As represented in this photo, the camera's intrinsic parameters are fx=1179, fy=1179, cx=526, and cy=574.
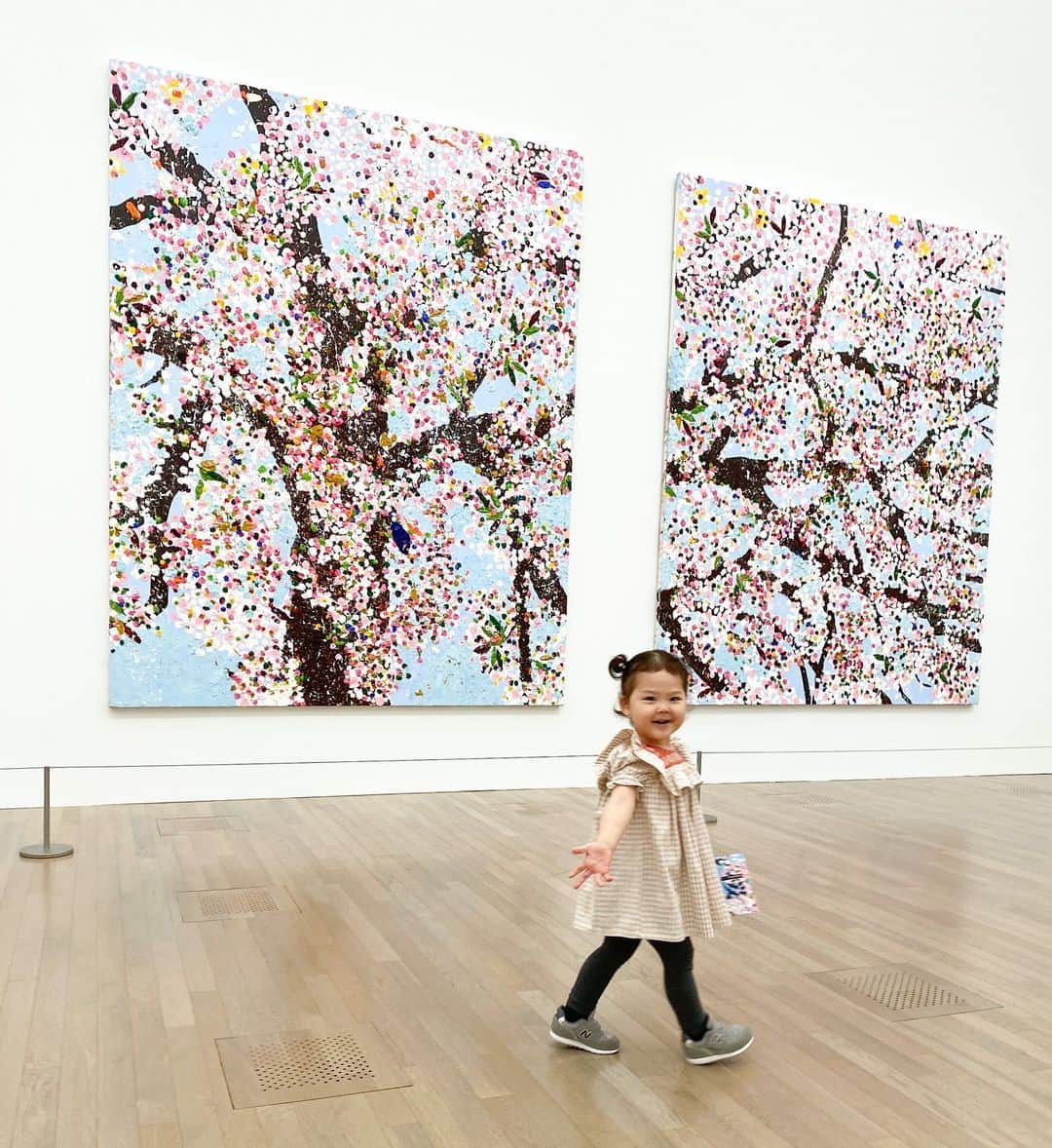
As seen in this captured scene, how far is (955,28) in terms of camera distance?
28.5 ft

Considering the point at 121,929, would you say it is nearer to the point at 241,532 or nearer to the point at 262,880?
the point at 262,880

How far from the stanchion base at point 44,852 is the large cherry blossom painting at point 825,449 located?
393cm

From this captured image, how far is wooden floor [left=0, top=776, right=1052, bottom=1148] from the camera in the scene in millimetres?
3043

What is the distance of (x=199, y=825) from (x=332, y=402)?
99.0 inches

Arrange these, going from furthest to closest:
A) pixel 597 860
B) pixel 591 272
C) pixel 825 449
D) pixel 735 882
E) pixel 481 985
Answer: pixel 825 449 → pixel 591 272 → pixel 481 985 → pixel 735 882 → pixel 597 860

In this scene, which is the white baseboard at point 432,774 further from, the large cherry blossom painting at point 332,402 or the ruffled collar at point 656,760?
the ruffled collar at point 656,760

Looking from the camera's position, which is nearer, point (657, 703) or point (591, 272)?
point (657, 703)

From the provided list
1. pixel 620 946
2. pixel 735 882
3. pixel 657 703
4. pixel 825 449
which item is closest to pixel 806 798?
pixel 825 449

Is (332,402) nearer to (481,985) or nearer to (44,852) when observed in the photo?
(44,852)

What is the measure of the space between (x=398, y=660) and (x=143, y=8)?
156 inches

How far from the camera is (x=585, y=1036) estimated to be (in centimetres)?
348

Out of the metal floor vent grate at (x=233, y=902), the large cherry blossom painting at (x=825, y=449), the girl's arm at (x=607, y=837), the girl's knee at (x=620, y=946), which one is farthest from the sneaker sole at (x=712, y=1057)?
the large cherry blossom painting at (x=825, y=449)

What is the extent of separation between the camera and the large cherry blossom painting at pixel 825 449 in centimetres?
789

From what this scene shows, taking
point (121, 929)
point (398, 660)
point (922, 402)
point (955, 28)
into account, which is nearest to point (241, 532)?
point (398, 660)
